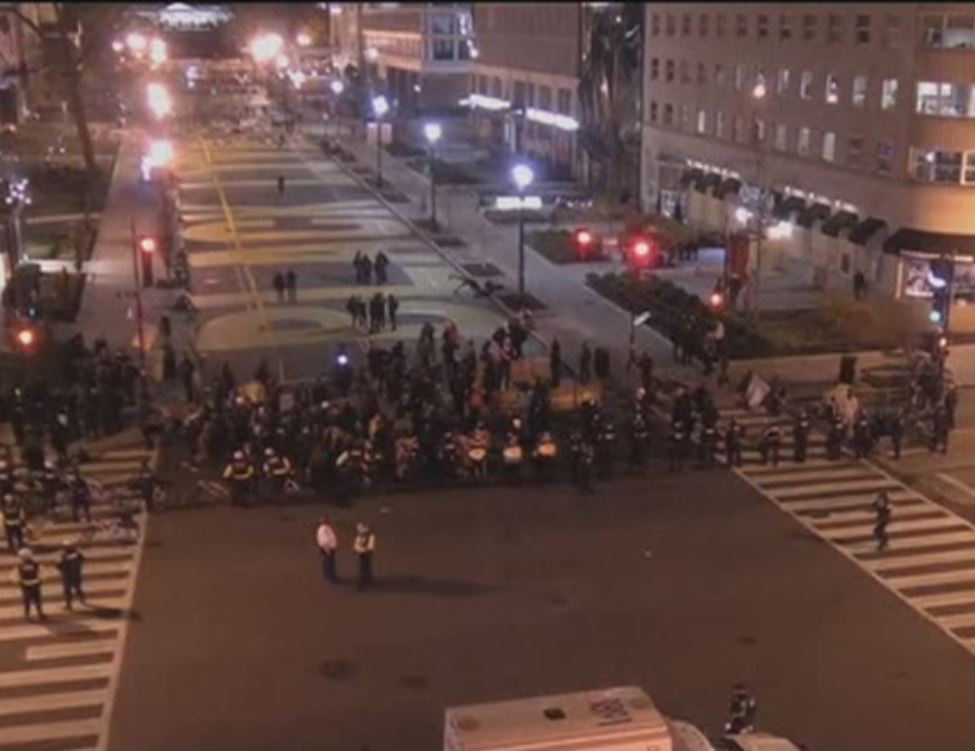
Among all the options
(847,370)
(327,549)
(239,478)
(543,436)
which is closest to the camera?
(327,549)

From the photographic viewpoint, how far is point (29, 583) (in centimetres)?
2289

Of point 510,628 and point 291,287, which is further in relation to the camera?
point 291,287

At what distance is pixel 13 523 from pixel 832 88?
36669 millimetres

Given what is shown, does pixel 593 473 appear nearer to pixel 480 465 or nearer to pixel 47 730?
pixel 480 465

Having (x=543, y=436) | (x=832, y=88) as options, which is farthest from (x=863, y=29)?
(x=543, y=436)

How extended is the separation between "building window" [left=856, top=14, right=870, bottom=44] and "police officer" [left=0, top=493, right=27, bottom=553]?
34.5 metres

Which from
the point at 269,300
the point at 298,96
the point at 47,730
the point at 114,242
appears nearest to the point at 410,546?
the point at 47,730

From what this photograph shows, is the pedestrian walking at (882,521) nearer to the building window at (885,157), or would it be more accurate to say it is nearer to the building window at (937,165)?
the building window at (937,165)

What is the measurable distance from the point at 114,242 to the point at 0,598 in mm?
39068

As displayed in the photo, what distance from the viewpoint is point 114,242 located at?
61.2 meters

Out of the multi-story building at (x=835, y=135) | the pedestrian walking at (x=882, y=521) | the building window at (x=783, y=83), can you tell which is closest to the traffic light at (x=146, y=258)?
the multi-story building at (x=835, y=135)

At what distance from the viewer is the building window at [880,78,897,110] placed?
1911 inches

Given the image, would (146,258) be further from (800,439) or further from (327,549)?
(327,549)

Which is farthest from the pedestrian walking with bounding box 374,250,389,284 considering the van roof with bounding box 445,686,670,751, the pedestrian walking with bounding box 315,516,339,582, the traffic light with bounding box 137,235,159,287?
the van roof with bounding box 445,686,670,751
